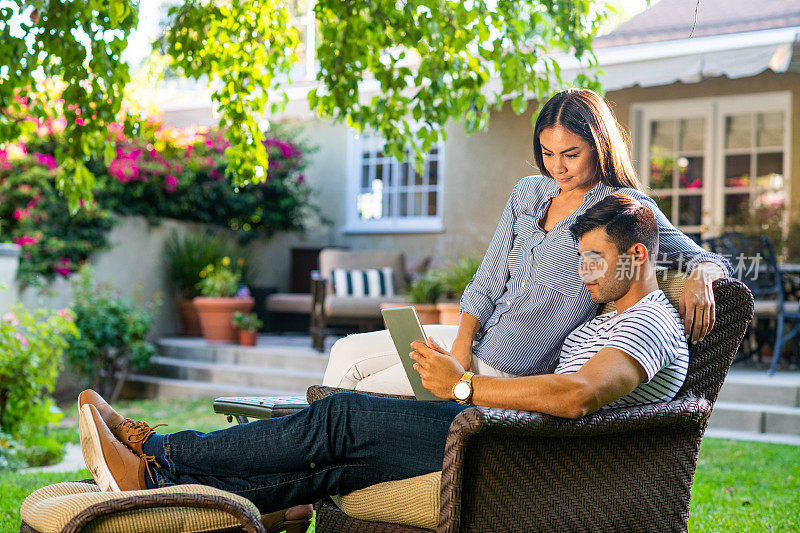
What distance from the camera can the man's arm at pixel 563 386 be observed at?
1.89 metres

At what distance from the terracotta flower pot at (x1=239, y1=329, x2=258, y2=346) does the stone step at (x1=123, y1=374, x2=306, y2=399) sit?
0.69 metres

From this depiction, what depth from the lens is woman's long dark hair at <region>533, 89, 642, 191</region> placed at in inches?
98.8

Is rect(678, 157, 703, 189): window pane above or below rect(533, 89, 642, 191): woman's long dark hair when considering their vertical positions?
above

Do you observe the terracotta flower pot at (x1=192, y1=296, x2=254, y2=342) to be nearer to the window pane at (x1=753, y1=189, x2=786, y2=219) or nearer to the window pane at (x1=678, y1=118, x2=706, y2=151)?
the window pane at (x1=678, y1=118, x2=706, y2=151)

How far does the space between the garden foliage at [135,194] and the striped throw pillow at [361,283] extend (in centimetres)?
176

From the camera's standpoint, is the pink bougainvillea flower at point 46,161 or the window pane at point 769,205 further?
the window pane at point 769,205

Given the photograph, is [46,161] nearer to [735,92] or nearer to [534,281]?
[534,281]

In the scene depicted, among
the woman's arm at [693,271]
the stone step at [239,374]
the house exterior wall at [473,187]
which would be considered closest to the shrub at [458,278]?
the stone step at [239,374]

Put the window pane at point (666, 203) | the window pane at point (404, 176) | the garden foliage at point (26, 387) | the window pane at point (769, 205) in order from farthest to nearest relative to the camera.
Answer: the window pane at point (404, 176), the window pane at point (666, 203), the window pane at point (769, 205), the garden foliage at point (26, 387)

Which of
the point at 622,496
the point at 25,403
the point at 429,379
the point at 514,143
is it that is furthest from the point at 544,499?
the point at 514,143

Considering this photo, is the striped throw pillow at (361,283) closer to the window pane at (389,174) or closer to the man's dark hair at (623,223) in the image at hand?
the window pane at (389,174)

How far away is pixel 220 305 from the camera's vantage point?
8.29 m

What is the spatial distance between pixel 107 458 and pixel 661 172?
24.9ft

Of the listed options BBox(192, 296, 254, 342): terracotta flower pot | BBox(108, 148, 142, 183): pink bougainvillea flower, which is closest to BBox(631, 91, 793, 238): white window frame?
BBox(192, 296, 254, 342): terracotta flower pot
